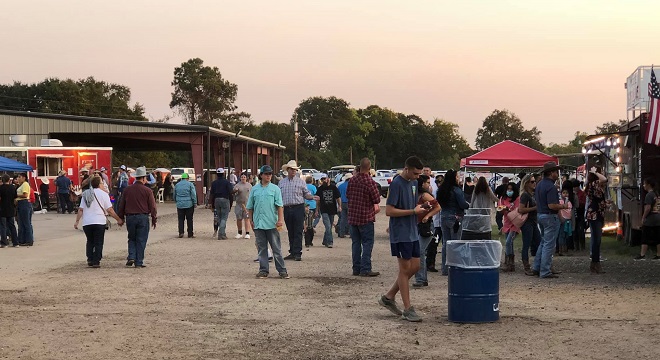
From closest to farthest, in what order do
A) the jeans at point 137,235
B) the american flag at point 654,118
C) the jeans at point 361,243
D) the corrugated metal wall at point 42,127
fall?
the jeans at point 361,243, the jeans at point 137,235, the american flag at point 654,118, the corrugated metal wall at point 42,127

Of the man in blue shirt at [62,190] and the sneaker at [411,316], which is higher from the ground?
the man in blue shirt at [62,190]

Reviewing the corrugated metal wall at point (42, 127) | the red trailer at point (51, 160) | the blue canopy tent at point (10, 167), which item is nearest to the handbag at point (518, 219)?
the blue canopy tent at point (10, 167)

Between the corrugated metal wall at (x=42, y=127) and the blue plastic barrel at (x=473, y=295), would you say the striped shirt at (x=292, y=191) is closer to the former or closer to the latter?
the blue plastic barrel at (x=473, y=295)

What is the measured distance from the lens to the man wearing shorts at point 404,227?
10.9 m

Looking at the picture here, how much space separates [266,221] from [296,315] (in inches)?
174

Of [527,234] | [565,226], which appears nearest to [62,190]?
[565,226]

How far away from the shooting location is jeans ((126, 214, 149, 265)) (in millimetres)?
17031

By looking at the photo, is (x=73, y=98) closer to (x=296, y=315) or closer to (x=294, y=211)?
(x=294, y=211)

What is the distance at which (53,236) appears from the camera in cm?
2567

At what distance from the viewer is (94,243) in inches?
675

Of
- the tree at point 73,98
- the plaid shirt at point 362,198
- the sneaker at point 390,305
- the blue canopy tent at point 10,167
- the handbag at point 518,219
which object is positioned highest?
the tree at point 73,98

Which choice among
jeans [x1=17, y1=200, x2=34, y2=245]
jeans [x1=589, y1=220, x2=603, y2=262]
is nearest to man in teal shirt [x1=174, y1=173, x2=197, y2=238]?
jeans [x1=17, y1=200, x2=34, y2=245]

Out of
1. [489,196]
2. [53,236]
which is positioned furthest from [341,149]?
[489,196]

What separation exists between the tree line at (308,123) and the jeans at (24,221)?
66663mm
